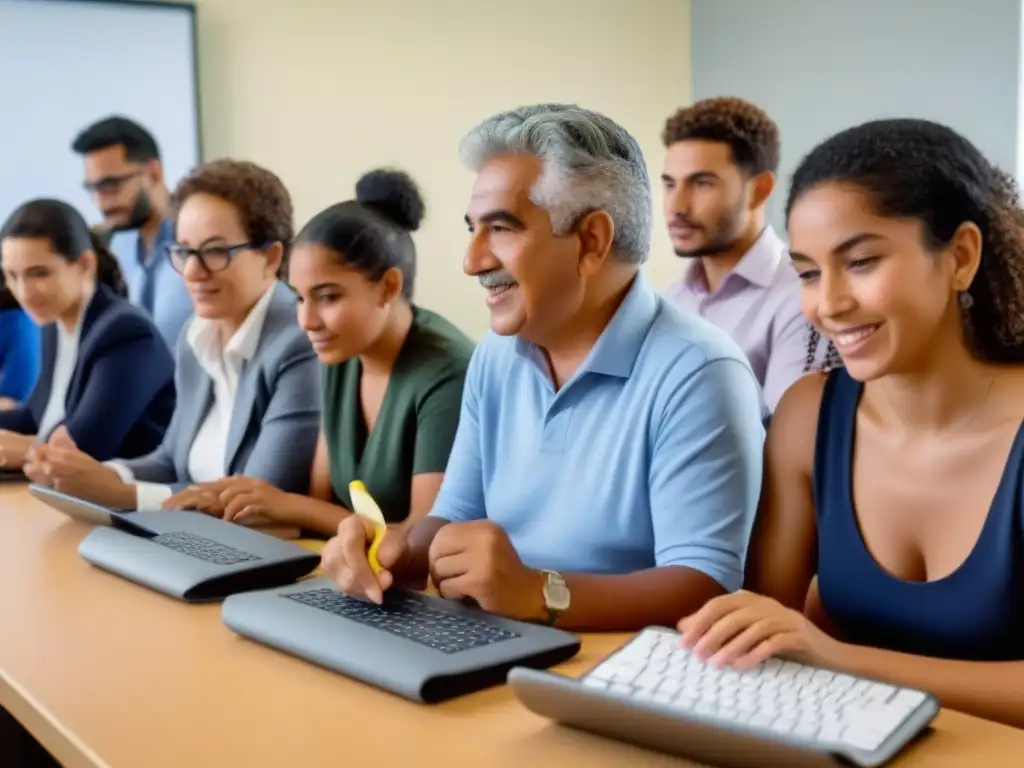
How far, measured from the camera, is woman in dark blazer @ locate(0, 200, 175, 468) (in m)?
2.68

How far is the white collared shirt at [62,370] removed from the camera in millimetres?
2803

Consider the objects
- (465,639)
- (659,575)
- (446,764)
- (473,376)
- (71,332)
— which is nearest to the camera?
(446,764)

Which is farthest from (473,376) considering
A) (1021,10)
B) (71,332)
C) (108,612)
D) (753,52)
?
(753,52)

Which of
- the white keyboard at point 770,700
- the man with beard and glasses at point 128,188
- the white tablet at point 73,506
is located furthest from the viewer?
the man with beard and glasses at point 128,188

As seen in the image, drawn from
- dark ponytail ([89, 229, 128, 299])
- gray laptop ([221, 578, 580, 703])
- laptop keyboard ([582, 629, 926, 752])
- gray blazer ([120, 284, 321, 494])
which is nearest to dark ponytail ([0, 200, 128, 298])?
dark ponytail ([89, 229, 128, 299])

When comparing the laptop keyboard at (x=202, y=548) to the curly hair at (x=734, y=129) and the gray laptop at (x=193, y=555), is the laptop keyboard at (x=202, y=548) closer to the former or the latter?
the gray laptop at (x=193, y=555)

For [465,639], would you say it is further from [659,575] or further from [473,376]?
[473,376]

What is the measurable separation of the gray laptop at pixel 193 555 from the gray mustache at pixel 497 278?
1.45 ft

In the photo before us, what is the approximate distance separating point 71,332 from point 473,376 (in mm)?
Answer: 1562

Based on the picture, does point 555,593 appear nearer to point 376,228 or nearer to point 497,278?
point 497,278

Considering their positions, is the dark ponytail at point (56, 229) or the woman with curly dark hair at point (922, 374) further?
the dark ponytail at point (56, 229)

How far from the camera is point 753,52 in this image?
4613mm

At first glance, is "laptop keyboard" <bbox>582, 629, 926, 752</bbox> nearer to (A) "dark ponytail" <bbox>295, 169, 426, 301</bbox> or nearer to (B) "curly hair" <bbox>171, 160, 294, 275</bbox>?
(A) "dark ponytail" <bbox>295, 169, 426, 301</bbox>

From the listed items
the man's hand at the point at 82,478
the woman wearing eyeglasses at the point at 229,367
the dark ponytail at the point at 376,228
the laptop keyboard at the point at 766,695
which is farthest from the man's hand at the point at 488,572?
the man's hand at the point at 82,478
